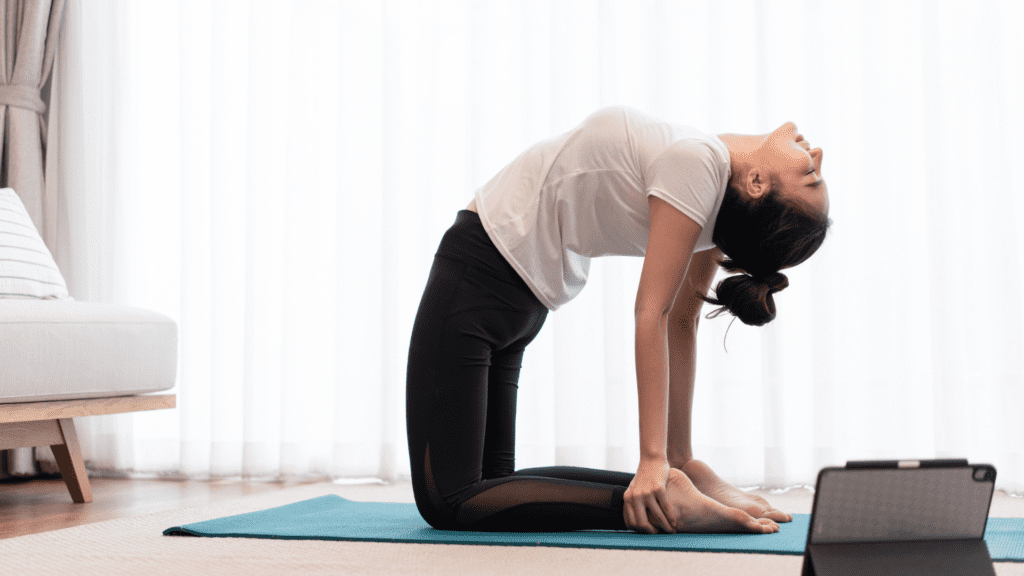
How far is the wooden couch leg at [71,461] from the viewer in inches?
71.7

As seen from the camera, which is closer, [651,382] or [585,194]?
[651,382]

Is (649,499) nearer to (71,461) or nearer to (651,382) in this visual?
Answer: (651,382)

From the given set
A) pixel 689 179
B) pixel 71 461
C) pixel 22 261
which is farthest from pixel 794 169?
pixel 22 261

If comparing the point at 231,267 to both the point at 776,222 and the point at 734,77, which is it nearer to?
the point at 734,77

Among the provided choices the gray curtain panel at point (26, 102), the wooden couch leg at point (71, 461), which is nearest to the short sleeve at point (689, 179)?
the wooden couch leg at point (71, 461)

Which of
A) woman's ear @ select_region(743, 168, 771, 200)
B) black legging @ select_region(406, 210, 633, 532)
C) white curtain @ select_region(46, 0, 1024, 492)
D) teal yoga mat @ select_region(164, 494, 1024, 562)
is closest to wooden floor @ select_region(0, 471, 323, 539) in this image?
white curtain @ select_region(46, 0, 1024, 492)

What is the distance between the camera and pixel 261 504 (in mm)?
1724

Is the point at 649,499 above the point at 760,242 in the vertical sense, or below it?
below

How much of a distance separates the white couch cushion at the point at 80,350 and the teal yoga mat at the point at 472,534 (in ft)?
1.93

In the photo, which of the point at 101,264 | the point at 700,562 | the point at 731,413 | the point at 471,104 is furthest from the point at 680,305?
the point at 101,264

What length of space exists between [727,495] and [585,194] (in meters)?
0.55

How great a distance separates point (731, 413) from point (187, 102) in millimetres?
1962

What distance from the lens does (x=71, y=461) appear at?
183cm

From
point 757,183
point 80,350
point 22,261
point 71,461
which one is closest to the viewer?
point 757,183
